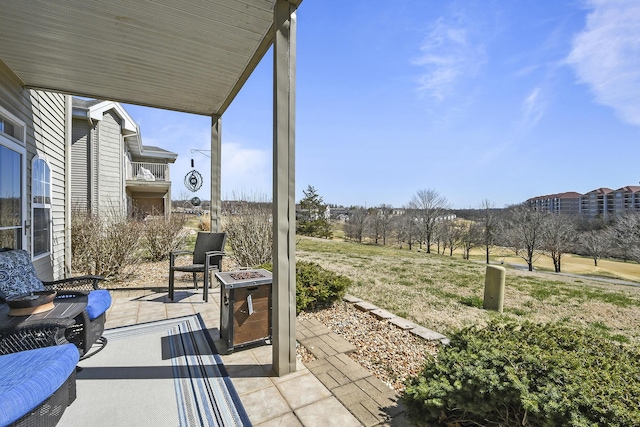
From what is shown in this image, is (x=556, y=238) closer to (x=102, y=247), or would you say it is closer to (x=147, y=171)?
(x=102, y=247)

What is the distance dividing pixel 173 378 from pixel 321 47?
497 centimetres

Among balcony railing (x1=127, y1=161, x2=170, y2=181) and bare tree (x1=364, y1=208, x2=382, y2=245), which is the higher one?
balcony railing (x1=127, y1=161, x2=170, y2=181)

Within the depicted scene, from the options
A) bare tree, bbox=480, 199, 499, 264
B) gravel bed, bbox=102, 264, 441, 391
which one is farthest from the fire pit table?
bare tree, bbox=480, 199, 499, 264

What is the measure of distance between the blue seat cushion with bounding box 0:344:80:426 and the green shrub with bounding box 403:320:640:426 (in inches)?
75.2

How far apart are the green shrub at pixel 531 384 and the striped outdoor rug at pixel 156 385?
1191 millimetres

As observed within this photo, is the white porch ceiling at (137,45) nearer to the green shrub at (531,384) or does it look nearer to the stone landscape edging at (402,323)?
the green shrub at (531,384)

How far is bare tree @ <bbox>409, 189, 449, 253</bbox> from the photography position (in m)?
29.4

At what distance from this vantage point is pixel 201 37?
2.77 meters

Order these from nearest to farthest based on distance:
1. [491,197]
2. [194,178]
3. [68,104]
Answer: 1. [68,104]
2. [194,178]
3. [491,197]

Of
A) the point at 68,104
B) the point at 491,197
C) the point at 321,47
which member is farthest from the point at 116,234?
the point at 491,197

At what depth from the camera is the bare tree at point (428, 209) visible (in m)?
29.4

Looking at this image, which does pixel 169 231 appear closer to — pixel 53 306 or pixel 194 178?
pixel 53 306

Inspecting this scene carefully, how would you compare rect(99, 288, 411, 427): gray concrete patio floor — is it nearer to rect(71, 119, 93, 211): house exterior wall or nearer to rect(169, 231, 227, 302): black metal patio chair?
rect(169, 231, 227, 302): black metal patio chair

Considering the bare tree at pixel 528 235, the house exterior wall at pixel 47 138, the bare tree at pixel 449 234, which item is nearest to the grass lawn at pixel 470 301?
the house exterior wall at pixel 47 138
